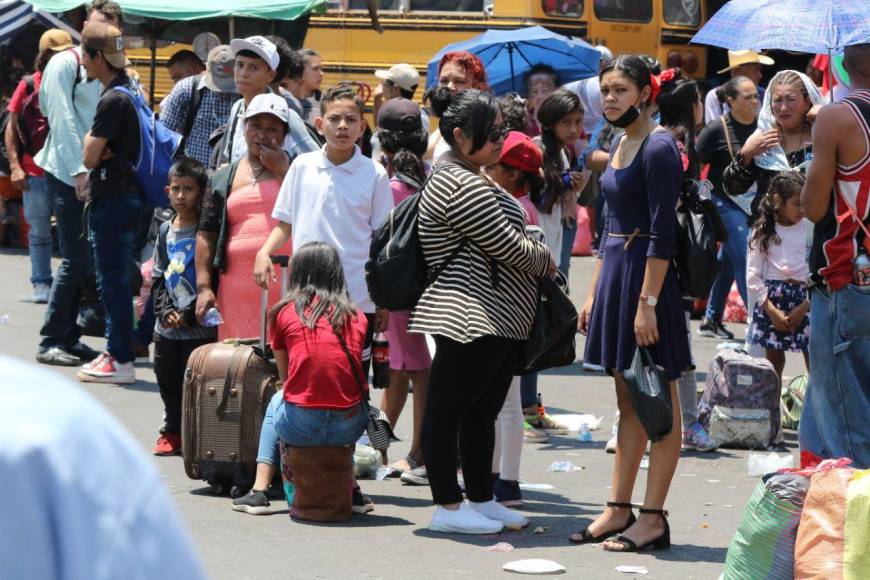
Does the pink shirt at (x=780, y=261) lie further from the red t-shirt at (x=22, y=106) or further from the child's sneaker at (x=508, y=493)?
the red t-shirt at (x=22, y=106)

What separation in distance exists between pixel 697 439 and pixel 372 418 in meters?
2.53

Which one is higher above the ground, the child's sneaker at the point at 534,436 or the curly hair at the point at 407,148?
the curly hair at the point at 407,148

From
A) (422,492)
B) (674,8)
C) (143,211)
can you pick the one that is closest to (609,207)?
(422,492)

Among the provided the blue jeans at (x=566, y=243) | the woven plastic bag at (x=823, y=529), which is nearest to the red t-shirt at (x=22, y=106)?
the blue jeans at (x=566, y=243)

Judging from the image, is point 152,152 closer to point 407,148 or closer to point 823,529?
point 407,148

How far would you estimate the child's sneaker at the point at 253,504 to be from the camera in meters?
6.56

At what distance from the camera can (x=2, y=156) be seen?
15.5 meters

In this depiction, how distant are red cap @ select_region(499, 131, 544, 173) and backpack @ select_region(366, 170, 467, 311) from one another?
0.71 metres

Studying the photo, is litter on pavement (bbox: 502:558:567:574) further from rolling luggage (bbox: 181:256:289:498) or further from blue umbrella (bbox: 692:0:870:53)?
blue umbrella (bbox: 692:0:870:53)

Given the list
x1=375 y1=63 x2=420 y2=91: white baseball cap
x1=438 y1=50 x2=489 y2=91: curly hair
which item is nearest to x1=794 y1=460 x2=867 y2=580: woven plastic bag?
x1=438 y1=50 x2=489 y2=91: curly hair

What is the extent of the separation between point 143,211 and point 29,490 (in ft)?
28.1

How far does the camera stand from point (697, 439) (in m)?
8.41

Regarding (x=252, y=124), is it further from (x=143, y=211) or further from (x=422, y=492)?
(x=143, y=211)

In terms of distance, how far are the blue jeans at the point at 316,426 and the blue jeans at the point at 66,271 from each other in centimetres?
415
